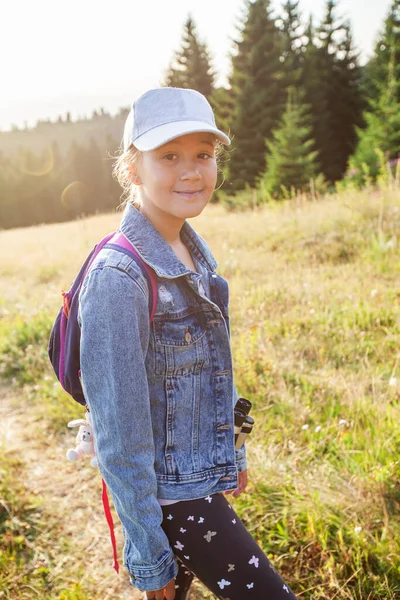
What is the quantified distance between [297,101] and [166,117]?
2054cm

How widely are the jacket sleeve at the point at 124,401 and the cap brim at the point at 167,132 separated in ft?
1.32

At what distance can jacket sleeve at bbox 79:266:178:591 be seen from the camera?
123 centimetres

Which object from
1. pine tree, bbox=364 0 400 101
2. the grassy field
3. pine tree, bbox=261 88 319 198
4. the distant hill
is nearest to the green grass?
the grassy field

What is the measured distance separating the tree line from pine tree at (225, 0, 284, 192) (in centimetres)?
4

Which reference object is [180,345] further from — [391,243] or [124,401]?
→ [391,243]

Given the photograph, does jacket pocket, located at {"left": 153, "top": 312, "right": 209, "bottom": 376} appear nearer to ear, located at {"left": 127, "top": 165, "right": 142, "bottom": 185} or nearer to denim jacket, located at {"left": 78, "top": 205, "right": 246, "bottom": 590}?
denim jacket, located at {"left": 78, "top": 205, "right": 246, "bottom": 590}

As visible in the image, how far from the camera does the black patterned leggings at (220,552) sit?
1.34 meters

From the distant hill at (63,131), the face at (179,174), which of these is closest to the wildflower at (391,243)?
the face at (179,174)

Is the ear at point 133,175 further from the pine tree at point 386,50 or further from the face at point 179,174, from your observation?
the pine tree at point 386,50

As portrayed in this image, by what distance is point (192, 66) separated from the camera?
86.2ft

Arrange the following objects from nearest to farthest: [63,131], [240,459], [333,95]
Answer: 1. [240,459]
2. [333,95]
3. [63,131]

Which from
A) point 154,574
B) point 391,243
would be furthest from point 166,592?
point 391,243

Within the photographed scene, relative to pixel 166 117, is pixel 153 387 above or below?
below

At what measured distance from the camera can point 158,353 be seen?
1406 mm
